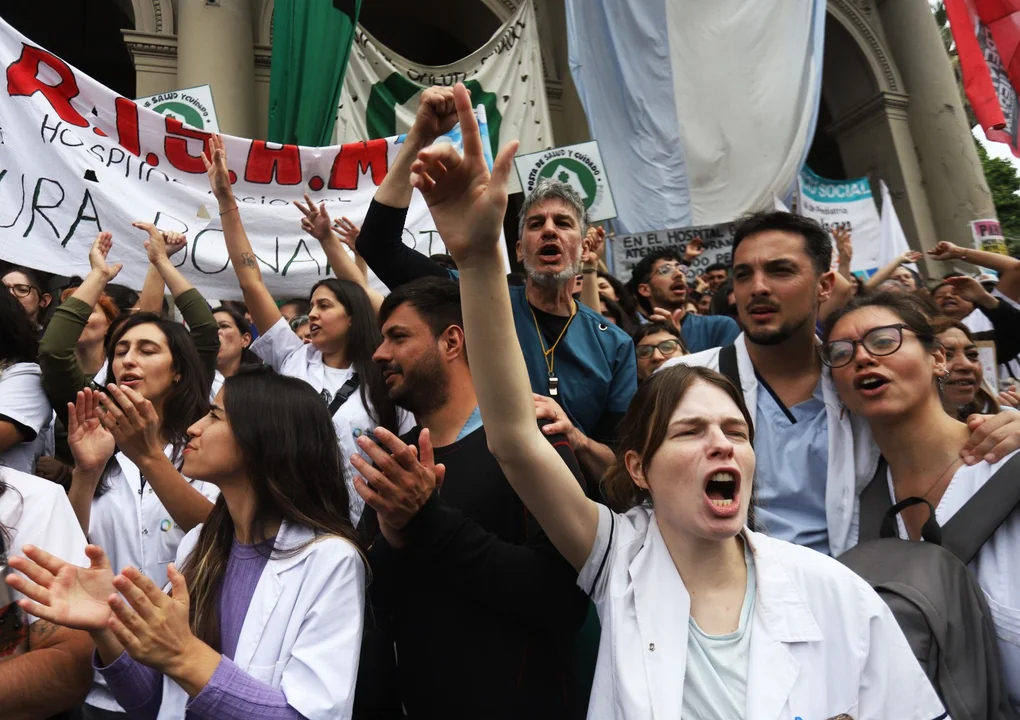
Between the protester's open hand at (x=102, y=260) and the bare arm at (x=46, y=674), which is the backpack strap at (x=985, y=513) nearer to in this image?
the bare arm at (x=46, y=674)

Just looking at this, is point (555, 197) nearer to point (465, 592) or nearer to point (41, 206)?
point (465, 592)

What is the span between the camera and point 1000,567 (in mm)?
2025

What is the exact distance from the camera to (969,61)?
7.43 meters

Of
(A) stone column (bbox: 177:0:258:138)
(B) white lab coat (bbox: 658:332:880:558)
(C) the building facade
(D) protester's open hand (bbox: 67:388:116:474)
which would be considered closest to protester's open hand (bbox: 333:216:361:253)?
(D) protester's open hand (bbox: 67:388:116:474)

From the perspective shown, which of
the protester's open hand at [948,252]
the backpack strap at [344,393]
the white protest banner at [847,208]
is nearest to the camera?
the backpack strap at [344,393]

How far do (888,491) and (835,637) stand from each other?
31.4 inches

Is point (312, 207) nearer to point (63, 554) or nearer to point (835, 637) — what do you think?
point (63, 554)

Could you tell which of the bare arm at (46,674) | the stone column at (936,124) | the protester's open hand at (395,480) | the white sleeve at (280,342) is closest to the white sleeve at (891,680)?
the protester's open hand at (395,480)

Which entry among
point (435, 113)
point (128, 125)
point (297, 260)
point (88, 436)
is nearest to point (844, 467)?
point (435, 113)

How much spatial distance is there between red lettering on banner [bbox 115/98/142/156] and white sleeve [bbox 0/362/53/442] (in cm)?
203

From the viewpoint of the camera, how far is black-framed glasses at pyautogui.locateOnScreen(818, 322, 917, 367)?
2369 millimetres

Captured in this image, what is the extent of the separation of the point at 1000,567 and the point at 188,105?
6049 mm

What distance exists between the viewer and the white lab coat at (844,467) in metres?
2.37

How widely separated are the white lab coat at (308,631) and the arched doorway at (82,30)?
13.3 metres
